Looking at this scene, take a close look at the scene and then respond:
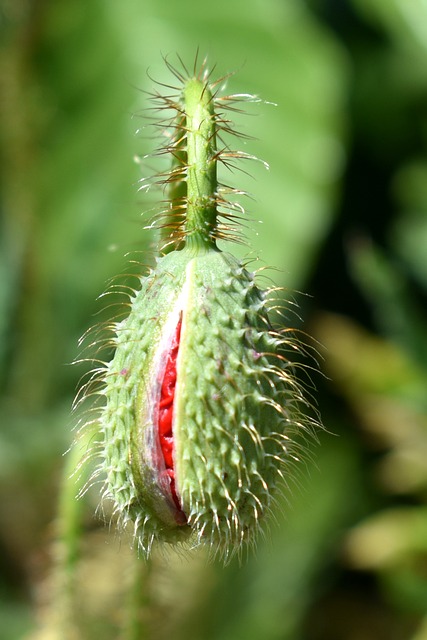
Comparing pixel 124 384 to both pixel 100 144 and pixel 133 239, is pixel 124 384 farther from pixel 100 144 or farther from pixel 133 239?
pixel 100 144

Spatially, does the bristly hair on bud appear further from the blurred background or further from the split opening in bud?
the blurred background

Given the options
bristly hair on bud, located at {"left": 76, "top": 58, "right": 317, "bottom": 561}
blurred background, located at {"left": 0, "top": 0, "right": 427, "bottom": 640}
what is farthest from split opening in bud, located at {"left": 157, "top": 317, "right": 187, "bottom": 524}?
blurred background, located at {"left": 0, "top": 0, "right": 427, "bottom": 640}

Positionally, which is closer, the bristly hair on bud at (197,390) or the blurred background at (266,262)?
the bristly hair on bud at (197,390)

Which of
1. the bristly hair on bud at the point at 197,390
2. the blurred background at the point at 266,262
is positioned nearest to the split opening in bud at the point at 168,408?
the bristly hair on bud at the point at 197,390

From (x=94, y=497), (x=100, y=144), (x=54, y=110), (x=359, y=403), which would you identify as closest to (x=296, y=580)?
(x=359, y=403)

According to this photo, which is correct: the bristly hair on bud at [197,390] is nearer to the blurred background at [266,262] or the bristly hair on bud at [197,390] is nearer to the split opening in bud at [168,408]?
the split opening in bud at [168,408]
